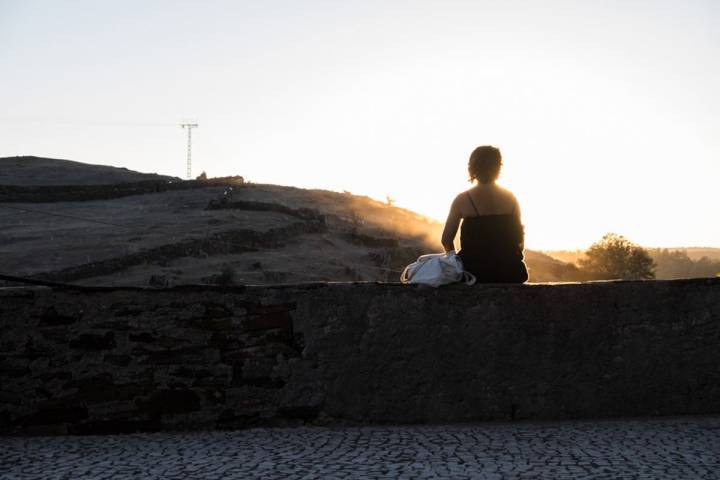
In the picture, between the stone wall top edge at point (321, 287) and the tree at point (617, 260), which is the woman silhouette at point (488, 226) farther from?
the tree at point (617, 260)

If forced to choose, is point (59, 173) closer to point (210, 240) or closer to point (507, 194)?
point (210, 240)

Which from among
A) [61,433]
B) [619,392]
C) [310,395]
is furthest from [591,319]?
[61,433]

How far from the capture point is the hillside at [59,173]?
61.1 m

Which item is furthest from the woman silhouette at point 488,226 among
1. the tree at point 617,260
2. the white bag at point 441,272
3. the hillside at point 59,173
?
the hillside at point 59,173

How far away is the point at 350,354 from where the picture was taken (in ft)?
20.2

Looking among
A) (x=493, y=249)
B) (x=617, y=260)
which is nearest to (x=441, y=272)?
(x=493, y=249)

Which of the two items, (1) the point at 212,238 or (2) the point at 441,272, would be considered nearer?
(2) the point at 441,272

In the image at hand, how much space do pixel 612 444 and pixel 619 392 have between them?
1134 mm

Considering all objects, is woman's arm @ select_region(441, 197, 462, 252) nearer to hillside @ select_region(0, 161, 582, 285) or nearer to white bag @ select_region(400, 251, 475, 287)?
white bag @ select_region(400, 251, 475, 287)

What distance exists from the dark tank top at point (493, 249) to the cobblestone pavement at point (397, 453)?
1.10 meters

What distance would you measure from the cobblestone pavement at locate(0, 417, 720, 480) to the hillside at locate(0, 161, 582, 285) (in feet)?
83.6

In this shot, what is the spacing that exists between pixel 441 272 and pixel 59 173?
62.6 m

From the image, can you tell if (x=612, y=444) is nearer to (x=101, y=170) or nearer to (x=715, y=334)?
(x=715, y=334)

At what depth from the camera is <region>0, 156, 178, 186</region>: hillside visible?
61.1m
